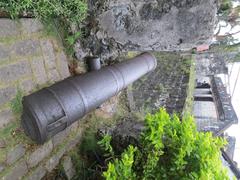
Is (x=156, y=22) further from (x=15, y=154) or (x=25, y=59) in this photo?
(x=15, y=154)

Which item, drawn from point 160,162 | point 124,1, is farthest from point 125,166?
point 124,1

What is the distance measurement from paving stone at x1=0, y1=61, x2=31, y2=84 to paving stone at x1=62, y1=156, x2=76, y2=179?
3.89ft

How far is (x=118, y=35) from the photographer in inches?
116

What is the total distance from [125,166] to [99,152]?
47.5 inches

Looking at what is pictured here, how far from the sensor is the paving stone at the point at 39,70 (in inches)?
96.9

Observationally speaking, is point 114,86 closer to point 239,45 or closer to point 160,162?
point 160,162

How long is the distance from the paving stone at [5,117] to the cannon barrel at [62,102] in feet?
0.44

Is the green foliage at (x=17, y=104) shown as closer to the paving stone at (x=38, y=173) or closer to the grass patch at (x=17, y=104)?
the grass patch at (x=17, y=104)

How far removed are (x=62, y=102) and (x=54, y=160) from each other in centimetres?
103

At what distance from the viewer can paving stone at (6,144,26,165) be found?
2180mm

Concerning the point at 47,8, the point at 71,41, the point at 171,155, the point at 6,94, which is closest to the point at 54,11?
the point at 47,8

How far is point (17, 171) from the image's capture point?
2266 mm

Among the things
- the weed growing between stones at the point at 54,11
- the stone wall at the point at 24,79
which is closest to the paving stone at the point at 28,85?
the stone wall at the point at 24,79

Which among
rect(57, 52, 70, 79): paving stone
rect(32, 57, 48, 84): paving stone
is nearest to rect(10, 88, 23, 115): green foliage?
rect(32, 57, 48, 84): paving stone
